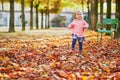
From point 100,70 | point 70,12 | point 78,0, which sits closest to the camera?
point 100,70

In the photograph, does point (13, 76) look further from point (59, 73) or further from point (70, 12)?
point (70, 12)

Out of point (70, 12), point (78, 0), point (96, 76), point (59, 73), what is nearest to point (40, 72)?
point (59, 73)

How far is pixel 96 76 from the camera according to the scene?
7.31 metres

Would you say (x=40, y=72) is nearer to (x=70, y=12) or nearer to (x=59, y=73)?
(x=59, y=73)

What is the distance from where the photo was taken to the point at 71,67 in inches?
350

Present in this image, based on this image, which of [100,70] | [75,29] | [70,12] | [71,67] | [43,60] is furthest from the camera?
[70,12]

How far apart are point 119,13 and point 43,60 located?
1116cm

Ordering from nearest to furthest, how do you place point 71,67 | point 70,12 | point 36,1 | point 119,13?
point 71,67 < point 119,13 < point 36,1 < point 70,12

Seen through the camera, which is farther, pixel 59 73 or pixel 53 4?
pixel 53 4

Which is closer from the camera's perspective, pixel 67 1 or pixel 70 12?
pixel 67 1

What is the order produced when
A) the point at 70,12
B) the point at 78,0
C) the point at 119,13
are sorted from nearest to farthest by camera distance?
the point at 119,13, the point at 78,0, the point at 70,12

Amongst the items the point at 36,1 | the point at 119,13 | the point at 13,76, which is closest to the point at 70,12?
the point at 36,1

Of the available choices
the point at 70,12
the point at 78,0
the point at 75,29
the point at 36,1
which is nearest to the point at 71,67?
the point at 75,29

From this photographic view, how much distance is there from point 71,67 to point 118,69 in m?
1.05
